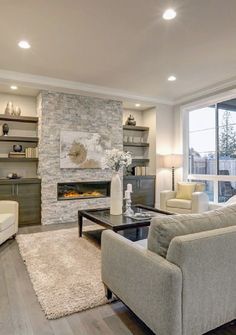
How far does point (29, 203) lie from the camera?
496 centimetres

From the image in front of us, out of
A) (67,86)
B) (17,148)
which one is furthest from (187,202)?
(17,148)

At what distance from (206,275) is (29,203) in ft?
13.5

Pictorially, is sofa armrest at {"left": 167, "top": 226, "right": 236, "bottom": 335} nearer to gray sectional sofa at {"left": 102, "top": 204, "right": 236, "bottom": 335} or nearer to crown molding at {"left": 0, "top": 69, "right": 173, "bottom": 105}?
gray sectional sofa at {"left": 102, "top": 204, "right": 236, "bottom": 335}

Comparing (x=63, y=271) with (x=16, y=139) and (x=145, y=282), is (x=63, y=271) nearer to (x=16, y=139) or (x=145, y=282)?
(x=145, y=282)

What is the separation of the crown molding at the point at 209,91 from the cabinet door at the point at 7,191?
445 centimetres

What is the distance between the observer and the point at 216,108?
18.7 feet

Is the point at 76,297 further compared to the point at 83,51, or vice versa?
the point at 83,51

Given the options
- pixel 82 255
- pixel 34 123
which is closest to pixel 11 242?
pixel 82 255

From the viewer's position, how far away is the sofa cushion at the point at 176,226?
63.6 inches

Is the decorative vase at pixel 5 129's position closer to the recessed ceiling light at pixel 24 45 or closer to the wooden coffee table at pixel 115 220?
the recessed ceiling light at pixel 24 45

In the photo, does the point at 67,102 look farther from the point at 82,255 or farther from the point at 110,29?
the point at 82,255

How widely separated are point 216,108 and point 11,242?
16.2 ft

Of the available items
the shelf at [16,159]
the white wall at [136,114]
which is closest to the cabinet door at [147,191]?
A: the white wall at [136,114]

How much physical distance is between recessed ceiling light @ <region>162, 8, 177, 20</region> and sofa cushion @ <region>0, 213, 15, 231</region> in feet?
11.0
